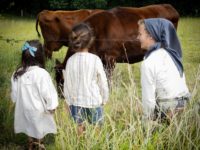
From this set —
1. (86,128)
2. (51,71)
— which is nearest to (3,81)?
(51,71)

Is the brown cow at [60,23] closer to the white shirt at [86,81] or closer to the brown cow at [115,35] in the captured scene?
the brown cow at [115,35]

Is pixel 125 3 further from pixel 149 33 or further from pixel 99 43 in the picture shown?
pixel 149 33

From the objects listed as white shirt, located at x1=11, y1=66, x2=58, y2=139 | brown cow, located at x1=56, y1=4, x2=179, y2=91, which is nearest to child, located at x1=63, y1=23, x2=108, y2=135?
white shirt, located at x1=11, y1=66, x2=58, y2=139

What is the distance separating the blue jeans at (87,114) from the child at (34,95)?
20 cm

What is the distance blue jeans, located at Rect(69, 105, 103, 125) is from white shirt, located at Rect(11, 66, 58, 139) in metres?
0.20

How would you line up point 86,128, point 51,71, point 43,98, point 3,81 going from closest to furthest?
point 86,128
point 43,98
point 3,81
point 51,71

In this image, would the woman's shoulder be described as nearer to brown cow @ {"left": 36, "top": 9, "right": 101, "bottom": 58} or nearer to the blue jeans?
the blue jeans

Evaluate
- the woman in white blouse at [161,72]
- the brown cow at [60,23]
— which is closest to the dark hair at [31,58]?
the woman in white blouse at [161,72]

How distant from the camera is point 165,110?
4145mm

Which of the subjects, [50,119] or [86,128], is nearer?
[86,128]

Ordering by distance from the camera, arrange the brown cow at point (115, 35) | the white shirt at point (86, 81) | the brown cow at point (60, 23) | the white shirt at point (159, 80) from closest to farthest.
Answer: the white shirt at point (159, 80) < the white shirt at point (86, 81) < the brown cow at point (115, 35) < the brown cow at point (60, 23)

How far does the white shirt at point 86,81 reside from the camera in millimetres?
4422

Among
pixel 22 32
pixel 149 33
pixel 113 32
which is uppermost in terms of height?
pixel 149 33

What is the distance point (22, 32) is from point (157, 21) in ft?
50.3
